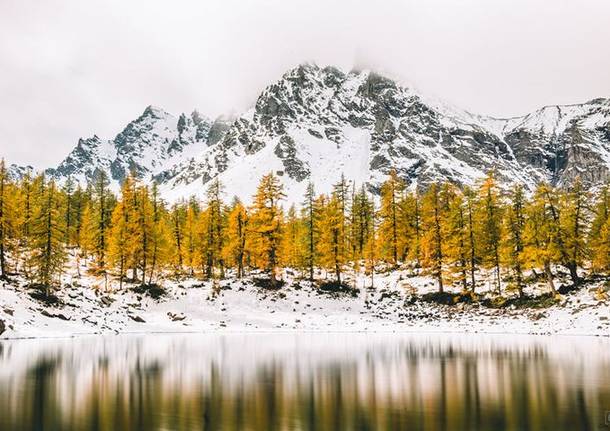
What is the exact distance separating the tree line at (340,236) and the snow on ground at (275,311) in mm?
2267

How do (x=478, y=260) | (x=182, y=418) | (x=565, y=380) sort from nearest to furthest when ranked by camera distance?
(x=182, y=418) < (x=565, y=380) < (x=478, y=260)

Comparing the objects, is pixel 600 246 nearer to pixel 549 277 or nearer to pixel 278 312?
pixel 549 277

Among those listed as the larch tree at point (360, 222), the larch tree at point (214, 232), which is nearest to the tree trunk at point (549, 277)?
the larch tree at point (360, 222)

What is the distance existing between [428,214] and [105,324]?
112 feet

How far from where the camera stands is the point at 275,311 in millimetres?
55562

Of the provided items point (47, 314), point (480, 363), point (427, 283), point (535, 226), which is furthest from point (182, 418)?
point (427, 283)

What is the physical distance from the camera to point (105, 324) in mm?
46906

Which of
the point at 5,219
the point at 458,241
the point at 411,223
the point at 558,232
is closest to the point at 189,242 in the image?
the point at 5,219

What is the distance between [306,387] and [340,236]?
4251cm

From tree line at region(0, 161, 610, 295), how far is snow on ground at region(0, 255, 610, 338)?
2.27 metres

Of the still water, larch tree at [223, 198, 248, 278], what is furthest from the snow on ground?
the still water

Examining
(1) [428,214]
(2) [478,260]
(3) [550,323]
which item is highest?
(1) [428,214]

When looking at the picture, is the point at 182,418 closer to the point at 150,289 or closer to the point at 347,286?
the point at 150,289

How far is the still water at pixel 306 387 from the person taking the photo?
1364 cm
